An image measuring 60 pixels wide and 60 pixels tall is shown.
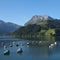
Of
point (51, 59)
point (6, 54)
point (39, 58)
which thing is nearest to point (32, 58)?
point (39, 58)

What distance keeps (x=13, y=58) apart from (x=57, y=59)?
1692 centimetres

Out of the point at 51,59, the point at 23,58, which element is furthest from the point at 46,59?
the point at 23,58

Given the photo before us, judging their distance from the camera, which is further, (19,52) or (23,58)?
(19,52)

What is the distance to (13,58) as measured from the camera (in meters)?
82.4

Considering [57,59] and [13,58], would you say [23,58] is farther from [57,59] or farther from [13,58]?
[57,59]

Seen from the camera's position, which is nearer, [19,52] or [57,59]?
[57,59]

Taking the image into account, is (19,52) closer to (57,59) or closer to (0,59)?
(0,59)

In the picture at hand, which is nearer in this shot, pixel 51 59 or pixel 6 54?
pixel 51 59

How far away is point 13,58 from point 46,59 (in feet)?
42.2

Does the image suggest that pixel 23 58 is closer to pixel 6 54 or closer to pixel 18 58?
pixel 18 58

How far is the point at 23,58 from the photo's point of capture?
273 feet

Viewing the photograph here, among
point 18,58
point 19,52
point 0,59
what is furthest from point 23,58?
point 19,52

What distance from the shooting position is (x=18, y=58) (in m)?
82.7

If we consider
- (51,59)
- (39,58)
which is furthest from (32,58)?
(51,59)
